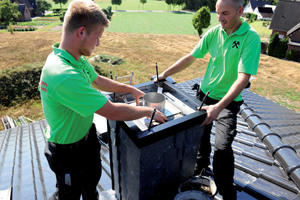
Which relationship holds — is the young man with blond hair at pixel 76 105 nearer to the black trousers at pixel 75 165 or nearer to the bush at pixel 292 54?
the black trousers at pixel 75 165

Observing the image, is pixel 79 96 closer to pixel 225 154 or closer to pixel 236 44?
pixel 225 154

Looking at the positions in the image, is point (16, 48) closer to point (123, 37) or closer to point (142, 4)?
point (123, 37)

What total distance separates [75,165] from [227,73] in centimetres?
264

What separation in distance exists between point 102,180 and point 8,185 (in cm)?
201

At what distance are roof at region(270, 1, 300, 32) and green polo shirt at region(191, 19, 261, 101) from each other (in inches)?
1547

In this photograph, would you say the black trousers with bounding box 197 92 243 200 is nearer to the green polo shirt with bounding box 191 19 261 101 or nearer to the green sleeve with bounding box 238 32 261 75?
the green polo shirt with bounding box 191 19 261 101

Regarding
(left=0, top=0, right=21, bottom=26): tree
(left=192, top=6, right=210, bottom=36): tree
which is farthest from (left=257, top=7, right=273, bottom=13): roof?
(left=0, top=0, right=21, bottom=26): tree

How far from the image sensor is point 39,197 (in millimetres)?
3512

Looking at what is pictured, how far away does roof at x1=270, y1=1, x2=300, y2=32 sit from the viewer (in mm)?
33875

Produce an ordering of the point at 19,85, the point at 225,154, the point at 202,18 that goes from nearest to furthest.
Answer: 1. the point at 225,154
2. the point at 19,85
3. the point at 202,18

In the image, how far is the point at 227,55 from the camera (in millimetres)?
3088

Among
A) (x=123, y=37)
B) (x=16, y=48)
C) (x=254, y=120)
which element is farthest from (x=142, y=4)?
(x=254, y=120)

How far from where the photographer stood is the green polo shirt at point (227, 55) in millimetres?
2814

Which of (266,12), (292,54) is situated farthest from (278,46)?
(266,12)
